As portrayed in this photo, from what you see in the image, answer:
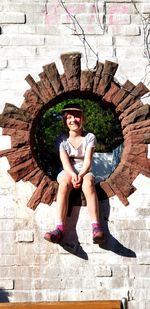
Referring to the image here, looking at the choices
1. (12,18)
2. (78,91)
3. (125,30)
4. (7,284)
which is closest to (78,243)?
(7,284)

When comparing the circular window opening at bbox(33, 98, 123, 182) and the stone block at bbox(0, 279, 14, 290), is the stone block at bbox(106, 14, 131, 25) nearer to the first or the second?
the stone block at bbox(0, 279, 14, 290)

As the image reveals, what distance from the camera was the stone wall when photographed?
254 inches

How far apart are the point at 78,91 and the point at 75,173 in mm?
765

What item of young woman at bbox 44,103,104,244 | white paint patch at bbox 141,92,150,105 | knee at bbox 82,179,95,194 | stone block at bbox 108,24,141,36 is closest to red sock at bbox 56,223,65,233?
young woman at bbox 44,103,104,244

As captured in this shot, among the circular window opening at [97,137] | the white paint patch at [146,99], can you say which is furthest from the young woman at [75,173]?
the circular window opening at [97,137]

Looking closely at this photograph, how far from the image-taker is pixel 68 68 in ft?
21.5

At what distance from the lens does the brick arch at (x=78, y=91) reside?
652cm

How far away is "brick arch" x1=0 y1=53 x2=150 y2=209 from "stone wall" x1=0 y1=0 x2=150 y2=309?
6cm

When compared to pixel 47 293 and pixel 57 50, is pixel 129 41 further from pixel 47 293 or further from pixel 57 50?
pixel 47 293

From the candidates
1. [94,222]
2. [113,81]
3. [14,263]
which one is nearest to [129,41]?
[113,81]

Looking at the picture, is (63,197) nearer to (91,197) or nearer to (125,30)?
(91,197)

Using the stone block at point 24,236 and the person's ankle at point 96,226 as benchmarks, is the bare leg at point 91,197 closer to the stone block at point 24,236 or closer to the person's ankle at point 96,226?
the person's ankle at point 96,226

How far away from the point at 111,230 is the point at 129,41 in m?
1.75

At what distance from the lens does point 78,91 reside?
260 inches
